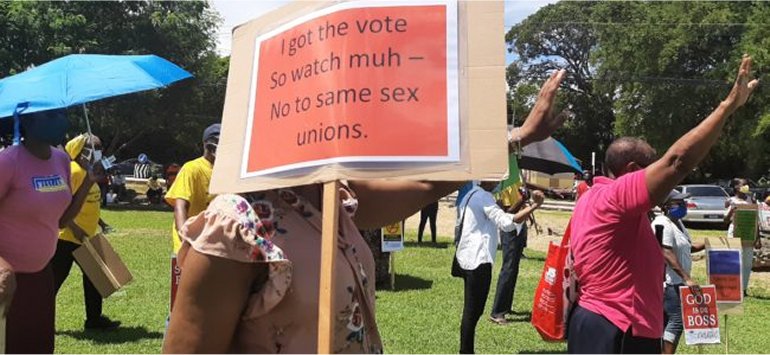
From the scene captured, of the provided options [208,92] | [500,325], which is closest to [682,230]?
[500,325]

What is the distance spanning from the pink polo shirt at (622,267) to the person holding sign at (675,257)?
228 cm

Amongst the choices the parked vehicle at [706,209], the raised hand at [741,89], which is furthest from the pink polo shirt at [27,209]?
the parked vehicle at [706,209]

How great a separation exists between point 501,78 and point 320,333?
694 millimetres

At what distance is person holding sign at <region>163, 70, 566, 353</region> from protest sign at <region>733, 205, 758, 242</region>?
958 cm

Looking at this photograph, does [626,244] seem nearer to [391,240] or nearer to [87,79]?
[87,79]

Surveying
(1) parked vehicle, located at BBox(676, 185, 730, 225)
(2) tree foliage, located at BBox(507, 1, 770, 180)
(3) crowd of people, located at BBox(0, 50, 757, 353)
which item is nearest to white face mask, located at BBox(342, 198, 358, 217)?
(3) crowd of people, located at BBox(0, 50, 757, 353)

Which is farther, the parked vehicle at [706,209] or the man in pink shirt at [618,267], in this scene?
the parked vehicle at [706,209]

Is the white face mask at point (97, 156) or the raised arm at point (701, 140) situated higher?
the white face mask at point (97, 156)

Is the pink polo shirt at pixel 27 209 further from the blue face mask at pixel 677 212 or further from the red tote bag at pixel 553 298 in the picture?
the blue face mask at pixel 677 212

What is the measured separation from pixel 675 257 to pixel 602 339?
7.96 feet

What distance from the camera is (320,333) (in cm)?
156

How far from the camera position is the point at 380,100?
1669 millimetres

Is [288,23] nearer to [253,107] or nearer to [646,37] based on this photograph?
[253,107]

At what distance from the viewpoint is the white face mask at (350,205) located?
1956mm
